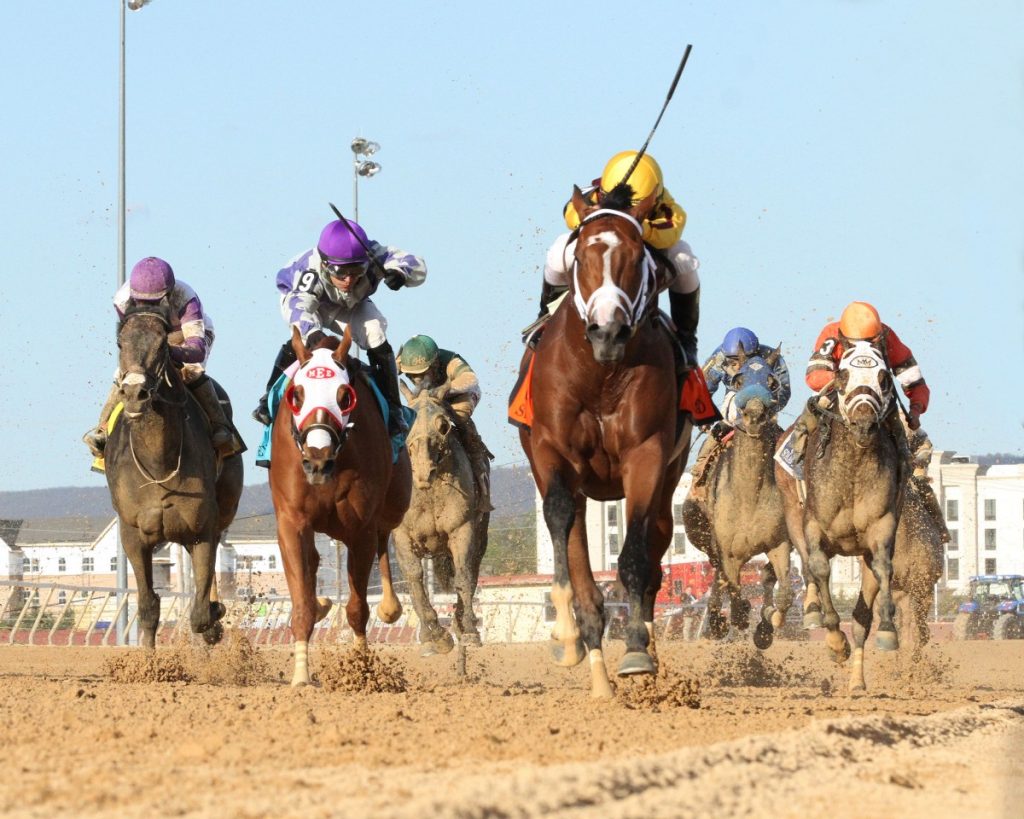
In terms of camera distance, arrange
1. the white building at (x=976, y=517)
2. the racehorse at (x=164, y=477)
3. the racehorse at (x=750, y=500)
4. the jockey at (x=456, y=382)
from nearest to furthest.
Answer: the racehorse at (x=164, y=477), the jockey at (x=456, y=382), the racehorse at (x=750, y=500), the white building at (x=976, y=517)

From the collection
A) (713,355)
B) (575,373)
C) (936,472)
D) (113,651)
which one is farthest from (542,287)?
(936,472)

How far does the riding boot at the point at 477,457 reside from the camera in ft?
57.1

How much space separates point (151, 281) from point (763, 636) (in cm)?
732

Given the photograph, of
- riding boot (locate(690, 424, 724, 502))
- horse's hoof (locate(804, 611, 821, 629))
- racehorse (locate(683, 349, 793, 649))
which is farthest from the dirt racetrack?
riding boot (locate(690, 424, 724, 502))

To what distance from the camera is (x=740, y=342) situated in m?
18.7

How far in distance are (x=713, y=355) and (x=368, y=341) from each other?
643 cm

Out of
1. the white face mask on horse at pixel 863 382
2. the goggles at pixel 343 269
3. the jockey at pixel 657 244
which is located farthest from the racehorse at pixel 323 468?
the white face mask on horse at pixel 863 382

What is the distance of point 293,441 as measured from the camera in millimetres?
11602

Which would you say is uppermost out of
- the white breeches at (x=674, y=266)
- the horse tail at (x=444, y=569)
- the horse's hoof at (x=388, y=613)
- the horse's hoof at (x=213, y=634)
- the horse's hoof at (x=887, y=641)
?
the white breeches at (x=674, y=266)

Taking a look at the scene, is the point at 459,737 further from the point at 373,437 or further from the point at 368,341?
the point at 368,341

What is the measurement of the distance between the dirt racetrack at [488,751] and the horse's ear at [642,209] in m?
2.44

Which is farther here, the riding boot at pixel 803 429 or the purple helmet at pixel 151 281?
the riding boot at pixel 803 429

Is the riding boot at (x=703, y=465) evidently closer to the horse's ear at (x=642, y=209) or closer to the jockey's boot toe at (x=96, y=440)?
the jockey's boot toe at (x=96, y=440)

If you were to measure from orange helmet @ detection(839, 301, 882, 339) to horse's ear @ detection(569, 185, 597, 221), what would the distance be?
4.95 m
